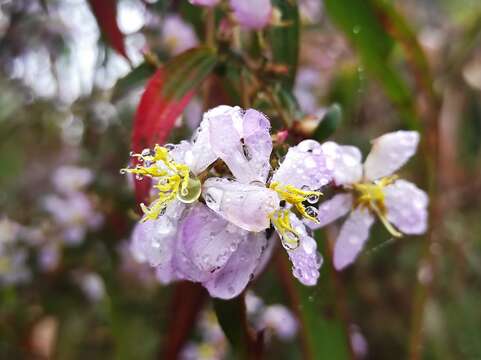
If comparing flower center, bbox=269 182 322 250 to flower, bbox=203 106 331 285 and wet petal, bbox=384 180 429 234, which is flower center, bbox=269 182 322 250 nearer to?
flower, bbox=203 106 331 285

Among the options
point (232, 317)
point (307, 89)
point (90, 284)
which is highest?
point (232, 317)

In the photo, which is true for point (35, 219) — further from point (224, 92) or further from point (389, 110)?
point (389, 110)

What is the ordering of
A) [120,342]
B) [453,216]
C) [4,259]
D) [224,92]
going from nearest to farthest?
[224,92]
[120,342]
[4,259]
[453,216]

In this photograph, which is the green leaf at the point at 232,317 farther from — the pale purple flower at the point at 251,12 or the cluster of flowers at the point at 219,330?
the cluster of flowers at the point at 219,330

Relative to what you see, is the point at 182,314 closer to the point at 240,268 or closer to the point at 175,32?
the point at 240,268

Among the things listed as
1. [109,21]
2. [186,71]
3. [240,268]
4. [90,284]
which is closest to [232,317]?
[240,268]

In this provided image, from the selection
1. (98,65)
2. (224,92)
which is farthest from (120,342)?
(224,92)
